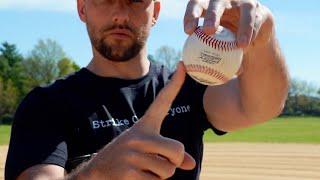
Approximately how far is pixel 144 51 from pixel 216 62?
3.09 feet

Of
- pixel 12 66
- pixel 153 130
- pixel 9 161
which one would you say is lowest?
pixel 12 66

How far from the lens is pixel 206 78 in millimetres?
2424

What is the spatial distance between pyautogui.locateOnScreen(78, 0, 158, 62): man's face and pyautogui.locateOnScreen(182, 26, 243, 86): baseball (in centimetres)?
68

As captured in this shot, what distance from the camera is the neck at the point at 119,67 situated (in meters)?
3.18

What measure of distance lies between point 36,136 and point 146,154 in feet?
3.25

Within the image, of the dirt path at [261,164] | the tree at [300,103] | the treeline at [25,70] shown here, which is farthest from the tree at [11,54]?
the dirt path at [261,164]

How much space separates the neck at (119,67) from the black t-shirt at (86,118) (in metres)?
0.05

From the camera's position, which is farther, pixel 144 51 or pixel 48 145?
pixel 144 51

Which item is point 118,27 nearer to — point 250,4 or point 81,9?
point 81,9

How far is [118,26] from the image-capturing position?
2.98m

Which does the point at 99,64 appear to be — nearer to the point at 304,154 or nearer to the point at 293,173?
the point at 293,173

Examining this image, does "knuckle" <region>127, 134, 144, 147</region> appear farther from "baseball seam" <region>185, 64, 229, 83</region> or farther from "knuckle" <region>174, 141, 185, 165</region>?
"baseball seam" <region>185, 64, 229, 83</region>

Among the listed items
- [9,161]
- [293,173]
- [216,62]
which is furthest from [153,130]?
[293,173]

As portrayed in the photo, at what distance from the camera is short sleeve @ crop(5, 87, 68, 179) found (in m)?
2.67
